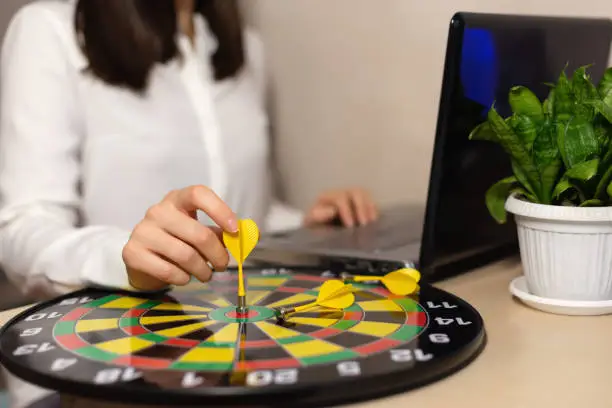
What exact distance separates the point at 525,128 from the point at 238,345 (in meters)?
0.42

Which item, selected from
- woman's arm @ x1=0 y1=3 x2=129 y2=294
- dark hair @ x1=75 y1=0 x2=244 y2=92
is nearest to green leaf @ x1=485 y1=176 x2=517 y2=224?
woman's arm @ x1=0 y1=3 x2=129 y2=294

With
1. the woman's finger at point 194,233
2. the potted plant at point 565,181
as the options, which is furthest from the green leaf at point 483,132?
the woman's finger at point 194,233

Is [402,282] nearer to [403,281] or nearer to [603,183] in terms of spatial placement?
[403,281]

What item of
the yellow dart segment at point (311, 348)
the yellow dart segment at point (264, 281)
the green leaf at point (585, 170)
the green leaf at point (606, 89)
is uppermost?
the green leaf at point (606, 89)

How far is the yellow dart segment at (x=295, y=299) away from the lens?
30.4 inches

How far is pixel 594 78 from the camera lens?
1095 mm

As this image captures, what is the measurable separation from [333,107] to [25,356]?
1.05 meters

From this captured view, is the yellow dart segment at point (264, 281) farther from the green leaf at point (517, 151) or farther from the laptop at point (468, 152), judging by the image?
the green leaf at point (517, 151)

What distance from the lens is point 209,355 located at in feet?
1.99

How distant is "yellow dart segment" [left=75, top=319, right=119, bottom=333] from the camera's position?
0.69 m

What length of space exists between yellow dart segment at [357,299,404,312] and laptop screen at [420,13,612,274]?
0.15m

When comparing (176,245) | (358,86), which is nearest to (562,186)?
(176,245)

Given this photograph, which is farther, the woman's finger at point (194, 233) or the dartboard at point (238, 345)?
the woman's finger at point (194, 233)

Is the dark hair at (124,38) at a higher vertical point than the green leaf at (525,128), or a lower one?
higher
